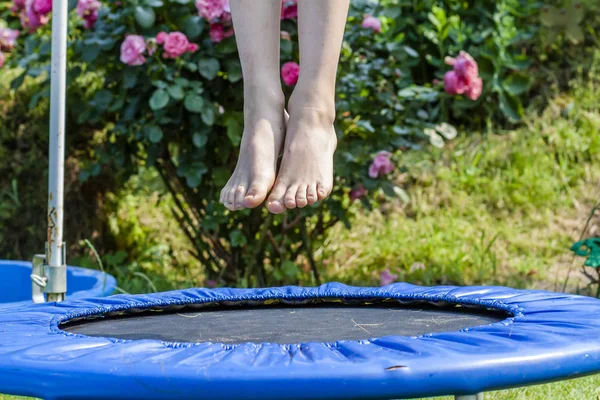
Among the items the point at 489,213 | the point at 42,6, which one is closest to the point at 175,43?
the point at 42,6

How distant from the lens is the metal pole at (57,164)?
213cm

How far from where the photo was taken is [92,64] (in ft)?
9.87

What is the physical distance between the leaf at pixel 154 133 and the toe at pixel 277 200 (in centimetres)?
106

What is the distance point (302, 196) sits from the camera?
5.85 ft

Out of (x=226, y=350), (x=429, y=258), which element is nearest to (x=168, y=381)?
(x=226, y=350)

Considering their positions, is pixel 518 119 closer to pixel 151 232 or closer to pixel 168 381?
pixel 151 232

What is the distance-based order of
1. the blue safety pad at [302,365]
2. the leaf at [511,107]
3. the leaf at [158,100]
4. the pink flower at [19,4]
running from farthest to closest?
the leaf at [511,107] < the pink flower at [19,4] < the leaf at [158,100] < the blue safety pad at [302,365]

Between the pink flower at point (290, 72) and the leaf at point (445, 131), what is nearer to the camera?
the pink flower at point (290, 72)

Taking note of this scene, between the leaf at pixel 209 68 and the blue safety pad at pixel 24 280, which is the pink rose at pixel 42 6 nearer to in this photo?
the leaf at pixel 209 68

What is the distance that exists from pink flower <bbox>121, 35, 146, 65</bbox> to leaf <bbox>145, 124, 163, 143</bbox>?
22cm

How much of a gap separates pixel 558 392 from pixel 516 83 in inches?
94.1

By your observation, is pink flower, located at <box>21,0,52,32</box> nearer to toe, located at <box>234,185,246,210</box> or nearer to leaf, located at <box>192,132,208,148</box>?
leaf, located at <box>192,132,208,148</box>

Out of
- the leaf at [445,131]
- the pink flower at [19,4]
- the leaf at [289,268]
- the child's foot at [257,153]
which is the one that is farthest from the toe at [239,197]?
the pink flower at [19,4]

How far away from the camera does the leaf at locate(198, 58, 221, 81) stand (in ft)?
9.22
